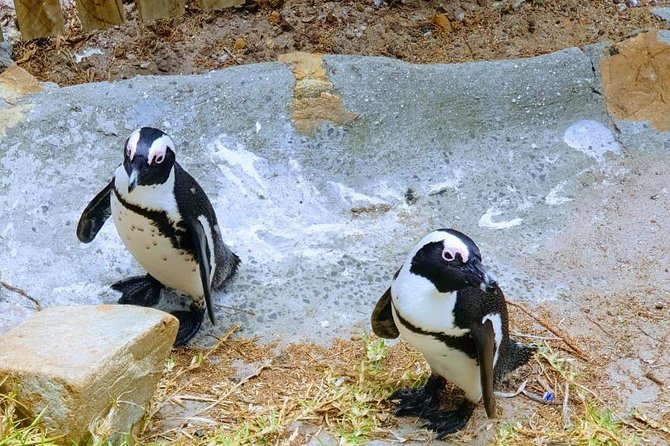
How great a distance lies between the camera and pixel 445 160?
362cm

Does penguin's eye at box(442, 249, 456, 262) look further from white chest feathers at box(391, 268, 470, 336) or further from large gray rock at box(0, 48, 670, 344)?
large gray rock at box(0, 48, 670, 344)

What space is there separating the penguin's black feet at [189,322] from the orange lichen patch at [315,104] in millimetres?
958

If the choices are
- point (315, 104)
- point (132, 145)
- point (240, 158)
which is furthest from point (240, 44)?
point (132, 145)

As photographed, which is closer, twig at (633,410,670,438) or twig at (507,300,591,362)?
twig at (633,410,670,438)

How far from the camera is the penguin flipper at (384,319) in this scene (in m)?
2.53

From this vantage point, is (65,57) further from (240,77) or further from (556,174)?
(556,174)

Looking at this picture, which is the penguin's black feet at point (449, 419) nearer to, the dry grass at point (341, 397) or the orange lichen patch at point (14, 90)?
the dry grass at point (341, 397)

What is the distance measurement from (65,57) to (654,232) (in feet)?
8.75

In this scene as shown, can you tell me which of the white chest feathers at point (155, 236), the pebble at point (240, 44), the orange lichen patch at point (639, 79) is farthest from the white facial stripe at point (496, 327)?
the pebble at point (240, 44)

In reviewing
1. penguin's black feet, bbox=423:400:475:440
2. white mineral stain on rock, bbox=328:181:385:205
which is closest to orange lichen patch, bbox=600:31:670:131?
white mineral stain on rock, bbox=328:181:385:205

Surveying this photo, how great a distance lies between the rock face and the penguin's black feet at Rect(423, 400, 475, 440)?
0.76m

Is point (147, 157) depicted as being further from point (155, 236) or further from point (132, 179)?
point (155, 236)

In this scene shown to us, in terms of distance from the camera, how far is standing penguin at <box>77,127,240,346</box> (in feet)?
8.61

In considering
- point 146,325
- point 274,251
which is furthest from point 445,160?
point 146,325
